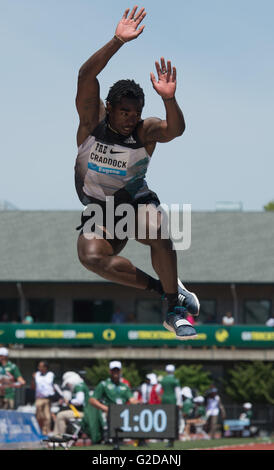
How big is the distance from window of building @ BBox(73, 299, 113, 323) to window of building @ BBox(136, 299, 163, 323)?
133 centimetres

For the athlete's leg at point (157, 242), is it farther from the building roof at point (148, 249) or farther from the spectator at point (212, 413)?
the building roof at point (148, 249)

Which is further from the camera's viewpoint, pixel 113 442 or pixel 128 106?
pixel 113 442

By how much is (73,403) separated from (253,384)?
17187 millimetres

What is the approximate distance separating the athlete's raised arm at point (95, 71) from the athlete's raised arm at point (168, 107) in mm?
351

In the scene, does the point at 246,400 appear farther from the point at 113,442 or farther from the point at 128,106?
the point at 128,106

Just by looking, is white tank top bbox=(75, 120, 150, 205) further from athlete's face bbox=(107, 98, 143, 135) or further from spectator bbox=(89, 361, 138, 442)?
spectator bbox=(89, 361, 138, 442)

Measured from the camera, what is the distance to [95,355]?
36750 millimetres

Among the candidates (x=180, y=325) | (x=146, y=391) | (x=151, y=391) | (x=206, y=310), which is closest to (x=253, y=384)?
(x=206, y=310)

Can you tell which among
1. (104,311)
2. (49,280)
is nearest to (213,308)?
(104,311)

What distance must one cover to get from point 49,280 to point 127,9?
119 ft

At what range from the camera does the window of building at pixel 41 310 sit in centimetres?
4388

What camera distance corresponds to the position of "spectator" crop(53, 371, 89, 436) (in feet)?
59.1

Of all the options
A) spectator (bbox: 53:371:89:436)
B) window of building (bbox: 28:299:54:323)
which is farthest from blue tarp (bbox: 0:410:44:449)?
window of building (bbox: 28:299:54:323)

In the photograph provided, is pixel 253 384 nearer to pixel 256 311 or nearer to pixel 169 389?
pixel 256 311
